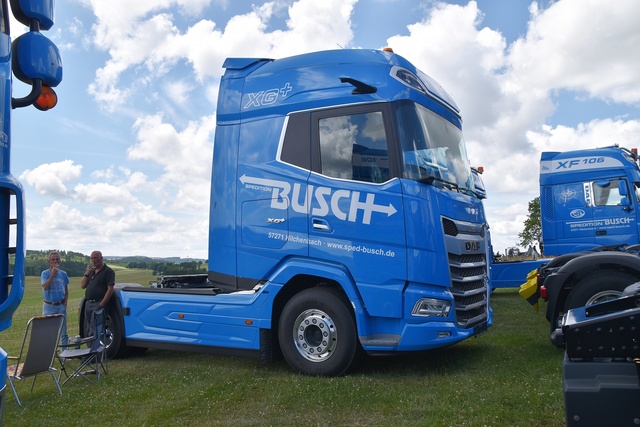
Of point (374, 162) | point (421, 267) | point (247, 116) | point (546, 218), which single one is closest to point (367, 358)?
point (421, 267)

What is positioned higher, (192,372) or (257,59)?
(257,59)

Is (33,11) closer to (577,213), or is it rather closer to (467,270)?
(467,270)

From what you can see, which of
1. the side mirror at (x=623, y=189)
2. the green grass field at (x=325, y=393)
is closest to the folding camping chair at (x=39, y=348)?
the green grass field at (x=325, y=393)

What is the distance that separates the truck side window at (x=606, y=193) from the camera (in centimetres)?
1172

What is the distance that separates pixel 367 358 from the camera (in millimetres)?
6934

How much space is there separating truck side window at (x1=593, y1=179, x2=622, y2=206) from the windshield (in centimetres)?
634

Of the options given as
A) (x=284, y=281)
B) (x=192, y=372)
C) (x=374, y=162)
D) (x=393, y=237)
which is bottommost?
(x=192, y=372)

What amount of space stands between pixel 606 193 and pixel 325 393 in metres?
9.16

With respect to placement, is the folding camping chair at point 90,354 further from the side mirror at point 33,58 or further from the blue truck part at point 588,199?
the blue truck part at point 588,199

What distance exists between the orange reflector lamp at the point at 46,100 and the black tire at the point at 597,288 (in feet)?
19.2

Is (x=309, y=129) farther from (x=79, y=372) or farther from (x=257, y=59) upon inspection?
(x=79, y=372)

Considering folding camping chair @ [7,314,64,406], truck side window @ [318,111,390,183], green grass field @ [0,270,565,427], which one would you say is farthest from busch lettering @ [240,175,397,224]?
folding camping chair @ [7,314,64,406]

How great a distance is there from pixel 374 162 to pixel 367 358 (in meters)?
2.58

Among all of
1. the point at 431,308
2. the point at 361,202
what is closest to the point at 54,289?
the point at 361,202
